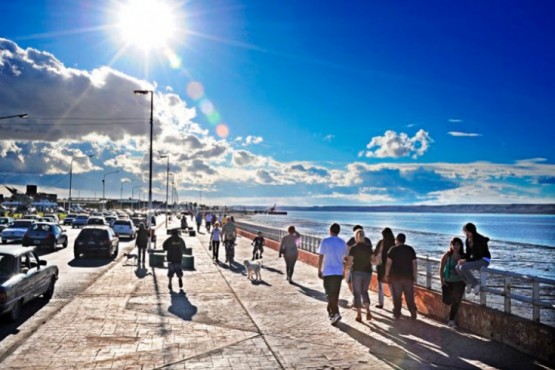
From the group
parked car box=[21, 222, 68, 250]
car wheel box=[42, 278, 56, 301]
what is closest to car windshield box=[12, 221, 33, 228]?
parked car box=[21, 222, 68, 250]

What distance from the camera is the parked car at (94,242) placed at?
22.9 metres

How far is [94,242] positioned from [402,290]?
52.7ft

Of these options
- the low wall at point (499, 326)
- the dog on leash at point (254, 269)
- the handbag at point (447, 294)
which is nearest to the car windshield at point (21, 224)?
the dog on leash at point (254, 269)

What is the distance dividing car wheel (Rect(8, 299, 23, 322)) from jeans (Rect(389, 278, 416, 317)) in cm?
683

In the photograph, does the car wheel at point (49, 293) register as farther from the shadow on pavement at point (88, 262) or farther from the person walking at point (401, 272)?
the shadow on pavement at point (88, 262)

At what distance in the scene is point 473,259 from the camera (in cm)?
917

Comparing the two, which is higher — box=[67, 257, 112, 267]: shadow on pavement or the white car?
the white car

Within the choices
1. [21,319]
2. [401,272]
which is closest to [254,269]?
[401,272]

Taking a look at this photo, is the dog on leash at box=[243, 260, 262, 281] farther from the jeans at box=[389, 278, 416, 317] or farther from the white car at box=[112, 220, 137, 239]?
the white car at box=[112, 220, 137, 239]

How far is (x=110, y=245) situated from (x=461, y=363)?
61.0 ft

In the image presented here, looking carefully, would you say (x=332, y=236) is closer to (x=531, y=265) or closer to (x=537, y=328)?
(x=537, y=328)

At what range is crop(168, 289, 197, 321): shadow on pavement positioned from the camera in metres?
10.7

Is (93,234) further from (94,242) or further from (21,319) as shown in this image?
(21,319)

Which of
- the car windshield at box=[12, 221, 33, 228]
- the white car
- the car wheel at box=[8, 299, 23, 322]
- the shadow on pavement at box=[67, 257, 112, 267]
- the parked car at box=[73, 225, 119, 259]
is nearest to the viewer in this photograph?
the car wheel at box=[8, 299, 23, 322]
